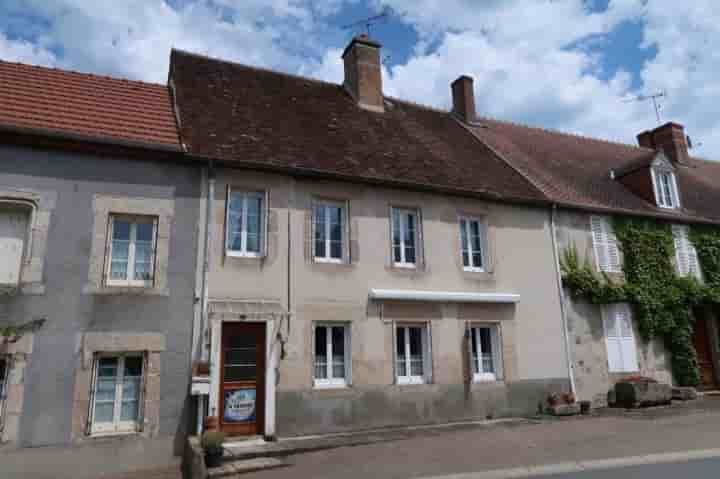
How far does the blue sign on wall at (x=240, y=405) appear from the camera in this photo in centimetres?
926

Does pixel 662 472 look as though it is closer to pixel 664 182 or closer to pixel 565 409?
pixel 565 409

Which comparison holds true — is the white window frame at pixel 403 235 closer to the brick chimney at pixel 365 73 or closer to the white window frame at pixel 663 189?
the brick chimney at pixel 365 73

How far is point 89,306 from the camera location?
865 cm

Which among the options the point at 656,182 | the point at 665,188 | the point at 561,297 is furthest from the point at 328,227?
the point at 665,188

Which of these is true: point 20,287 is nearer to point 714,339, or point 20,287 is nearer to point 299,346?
point 299,346

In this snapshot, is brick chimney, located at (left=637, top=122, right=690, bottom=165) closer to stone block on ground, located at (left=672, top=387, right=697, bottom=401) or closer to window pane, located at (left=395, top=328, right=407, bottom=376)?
stone block on ground, located at (left=672, top=387, right=697, bottom=401)

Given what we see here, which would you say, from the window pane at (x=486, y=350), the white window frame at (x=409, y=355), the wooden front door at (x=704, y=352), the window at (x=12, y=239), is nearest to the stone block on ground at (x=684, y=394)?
the wooden front door at (x=704, y=352)

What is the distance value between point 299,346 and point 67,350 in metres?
3.92

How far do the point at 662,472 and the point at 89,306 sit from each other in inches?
356

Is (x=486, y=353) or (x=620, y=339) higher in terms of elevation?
(x=620, y=339)

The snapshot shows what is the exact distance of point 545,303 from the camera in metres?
12.7

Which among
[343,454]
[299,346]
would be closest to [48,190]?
[299,346]

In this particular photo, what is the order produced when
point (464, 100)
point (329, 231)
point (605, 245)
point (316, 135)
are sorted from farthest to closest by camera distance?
1. point (464, 100)
2. point (605, 245)
3. point (316, 135)
4. point (329, 231)

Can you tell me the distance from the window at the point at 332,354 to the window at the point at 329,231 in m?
1.44
